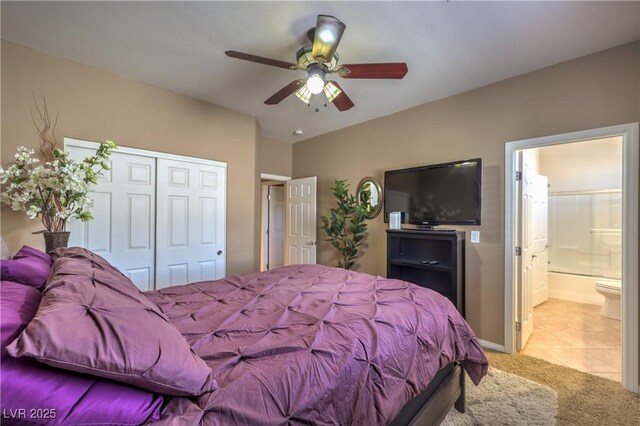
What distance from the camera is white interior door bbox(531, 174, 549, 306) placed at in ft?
12.6

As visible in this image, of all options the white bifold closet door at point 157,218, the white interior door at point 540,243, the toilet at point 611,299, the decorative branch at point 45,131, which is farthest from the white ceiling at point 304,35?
the toilet at point 611,299

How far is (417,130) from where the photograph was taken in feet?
11.3

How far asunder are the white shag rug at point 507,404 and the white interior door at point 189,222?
289 cm

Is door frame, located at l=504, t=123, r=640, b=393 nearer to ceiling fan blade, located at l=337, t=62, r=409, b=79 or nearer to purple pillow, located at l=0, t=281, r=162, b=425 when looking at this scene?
ceiling fan blade, located at l=337, t=62, r=409, b=79

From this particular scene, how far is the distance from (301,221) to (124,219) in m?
2.52

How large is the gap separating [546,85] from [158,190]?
159 inches

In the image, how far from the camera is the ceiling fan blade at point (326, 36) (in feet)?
6.05

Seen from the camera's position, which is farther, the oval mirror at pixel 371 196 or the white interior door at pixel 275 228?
the white interior door at pixel 275 228

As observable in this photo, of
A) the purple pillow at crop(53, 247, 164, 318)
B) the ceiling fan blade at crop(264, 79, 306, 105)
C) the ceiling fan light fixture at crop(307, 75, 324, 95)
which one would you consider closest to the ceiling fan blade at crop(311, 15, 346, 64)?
the ceiling fan light fixture at crop(307, 75, 324, 95)

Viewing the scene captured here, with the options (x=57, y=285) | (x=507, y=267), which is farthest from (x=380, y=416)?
(x=507, y=267)

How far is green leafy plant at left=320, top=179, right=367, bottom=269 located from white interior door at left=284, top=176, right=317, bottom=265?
1.53 ft

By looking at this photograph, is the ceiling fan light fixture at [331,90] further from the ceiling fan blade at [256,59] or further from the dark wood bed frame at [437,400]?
the dark wood bed frame at [437,400]

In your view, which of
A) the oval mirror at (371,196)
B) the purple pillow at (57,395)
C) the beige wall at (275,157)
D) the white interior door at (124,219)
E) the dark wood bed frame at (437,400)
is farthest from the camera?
the beige wall at (275,157)

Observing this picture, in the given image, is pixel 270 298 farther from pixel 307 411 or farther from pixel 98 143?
pixel 98 143
